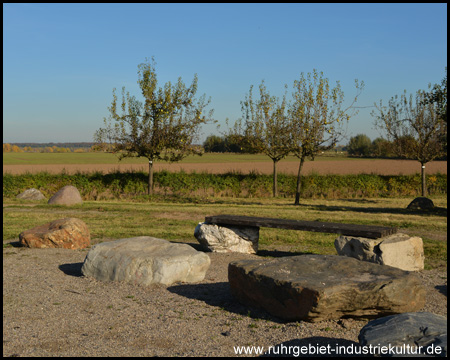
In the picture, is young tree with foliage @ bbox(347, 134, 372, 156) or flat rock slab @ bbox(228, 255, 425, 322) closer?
flat rock slab @ bbox(228, 255, 425, 322)

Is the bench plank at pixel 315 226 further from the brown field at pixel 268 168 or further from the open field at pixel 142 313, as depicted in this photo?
the brown field at pixel 268 168

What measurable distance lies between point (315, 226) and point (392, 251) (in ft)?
5.03

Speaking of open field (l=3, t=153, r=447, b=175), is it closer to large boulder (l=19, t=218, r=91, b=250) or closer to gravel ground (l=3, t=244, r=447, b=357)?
large boulder (l=19, t=218, r=91, b=250)

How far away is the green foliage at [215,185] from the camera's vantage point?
24.1 meters

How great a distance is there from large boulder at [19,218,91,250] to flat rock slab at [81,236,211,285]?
2.54 metres

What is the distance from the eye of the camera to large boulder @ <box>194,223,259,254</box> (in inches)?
410

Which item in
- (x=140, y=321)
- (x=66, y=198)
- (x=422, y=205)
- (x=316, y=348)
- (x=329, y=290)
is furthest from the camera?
(x=66, y=198)

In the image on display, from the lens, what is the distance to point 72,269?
884 centimetres

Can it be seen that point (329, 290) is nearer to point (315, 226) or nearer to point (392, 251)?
point (392, 251)

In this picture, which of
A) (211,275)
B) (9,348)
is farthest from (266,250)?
(9,348)

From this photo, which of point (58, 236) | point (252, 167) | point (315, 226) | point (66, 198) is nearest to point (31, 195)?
point (66, 198)

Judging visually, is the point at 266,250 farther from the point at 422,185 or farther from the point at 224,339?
the point at 422,185

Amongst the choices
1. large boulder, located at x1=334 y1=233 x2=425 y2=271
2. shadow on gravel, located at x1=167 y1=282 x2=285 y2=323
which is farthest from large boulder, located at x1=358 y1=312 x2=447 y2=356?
large boulder, located at x1=334 y1=233 x2=425 y2=271

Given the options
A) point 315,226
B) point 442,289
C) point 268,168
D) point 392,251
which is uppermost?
point 268,168
